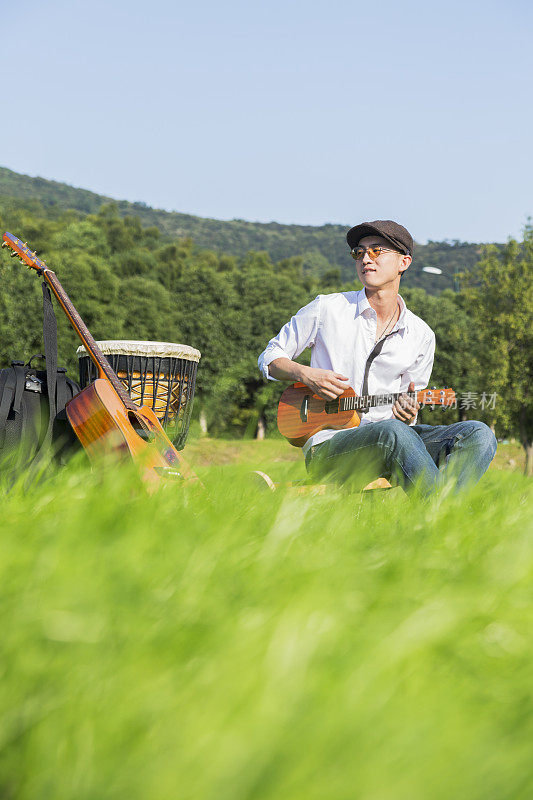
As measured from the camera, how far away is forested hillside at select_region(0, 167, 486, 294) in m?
136

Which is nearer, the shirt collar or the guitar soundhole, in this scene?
the guitar soundhole

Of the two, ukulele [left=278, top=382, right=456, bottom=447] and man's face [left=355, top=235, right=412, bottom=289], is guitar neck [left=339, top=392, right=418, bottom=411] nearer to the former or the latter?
ukulele [left=278, top=382, right=456, bottom=447]

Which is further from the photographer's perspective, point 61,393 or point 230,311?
point 230,311

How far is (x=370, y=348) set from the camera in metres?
4.46

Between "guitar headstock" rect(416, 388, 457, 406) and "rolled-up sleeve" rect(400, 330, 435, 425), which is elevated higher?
"rolled-up sleeve" rect(400, 330, 435, 425)

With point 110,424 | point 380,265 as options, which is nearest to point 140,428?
point 110,424

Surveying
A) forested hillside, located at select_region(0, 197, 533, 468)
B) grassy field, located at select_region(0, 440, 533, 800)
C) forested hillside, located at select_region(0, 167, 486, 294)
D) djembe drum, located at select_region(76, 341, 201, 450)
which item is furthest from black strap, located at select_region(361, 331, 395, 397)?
forested hillside, located at select_region(0, 167, 486, 294)

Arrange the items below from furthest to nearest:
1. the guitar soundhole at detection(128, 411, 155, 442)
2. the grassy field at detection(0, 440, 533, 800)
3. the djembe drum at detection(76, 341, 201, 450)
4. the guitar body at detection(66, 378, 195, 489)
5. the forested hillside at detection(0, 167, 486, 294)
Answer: the forested hillside at detection(0, 167, 486, 294) < the djembe drum at detection(76, 341, 201, 450) < the guitar soundhole at detection(128, 411, 155, 442) < the guitar body at detection(66, 378, 195, 489) < the grassy field at detection(0, 440, 533, 800)

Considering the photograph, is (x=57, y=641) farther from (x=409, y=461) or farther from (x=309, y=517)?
(x=409, y=461)

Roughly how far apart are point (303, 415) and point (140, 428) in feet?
3.90

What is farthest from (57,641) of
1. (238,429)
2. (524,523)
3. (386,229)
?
(386,229)

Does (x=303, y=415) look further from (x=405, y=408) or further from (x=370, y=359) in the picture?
(x=405, y=408)

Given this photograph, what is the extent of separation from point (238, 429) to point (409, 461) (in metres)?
1.37

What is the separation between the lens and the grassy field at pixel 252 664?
737mm
